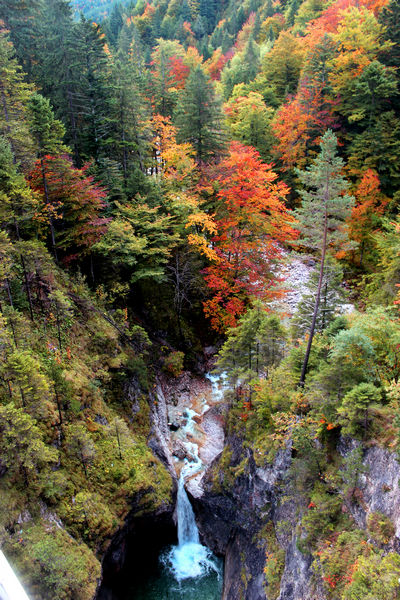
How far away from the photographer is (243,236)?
872 inches

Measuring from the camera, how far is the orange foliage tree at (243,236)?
68.3 ft

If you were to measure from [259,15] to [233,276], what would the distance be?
62.8 m

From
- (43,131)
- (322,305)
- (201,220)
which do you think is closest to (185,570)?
(322,305)

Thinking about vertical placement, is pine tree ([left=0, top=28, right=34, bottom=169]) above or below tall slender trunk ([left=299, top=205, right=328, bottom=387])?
above

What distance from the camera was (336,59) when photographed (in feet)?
87.0

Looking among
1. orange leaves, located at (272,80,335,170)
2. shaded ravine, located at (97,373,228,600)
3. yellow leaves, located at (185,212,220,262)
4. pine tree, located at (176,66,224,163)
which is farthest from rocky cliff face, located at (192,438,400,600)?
orange leaves, located at (272,80,335,170)

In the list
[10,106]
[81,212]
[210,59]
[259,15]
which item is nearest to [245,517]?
[81,212]

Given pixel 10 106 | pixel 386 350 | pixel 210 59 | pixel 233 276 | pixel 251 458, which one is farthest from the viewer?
pixel 210 59

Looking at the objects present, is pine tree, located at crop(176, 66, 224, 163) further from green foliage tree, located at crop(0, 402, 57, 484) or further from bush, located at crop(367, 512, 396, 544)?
bush, located at crop(367, 512, 396, 544)

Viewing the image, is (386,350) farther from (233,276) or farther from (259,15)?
(259,15)

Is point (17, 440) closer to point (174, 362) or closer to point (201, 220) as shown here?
point (174, 362)

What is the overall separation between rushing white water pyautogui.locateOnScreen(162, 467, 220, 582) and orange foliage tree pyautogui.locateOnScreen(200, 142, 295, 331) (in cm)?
965

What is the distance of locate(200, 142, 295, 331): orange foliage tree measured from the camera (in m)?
20.8

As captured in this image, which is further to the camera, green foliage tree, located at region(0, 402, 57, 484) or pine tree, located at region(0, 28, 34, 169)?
pine tree, located at region(0, 28, 34, 169)
